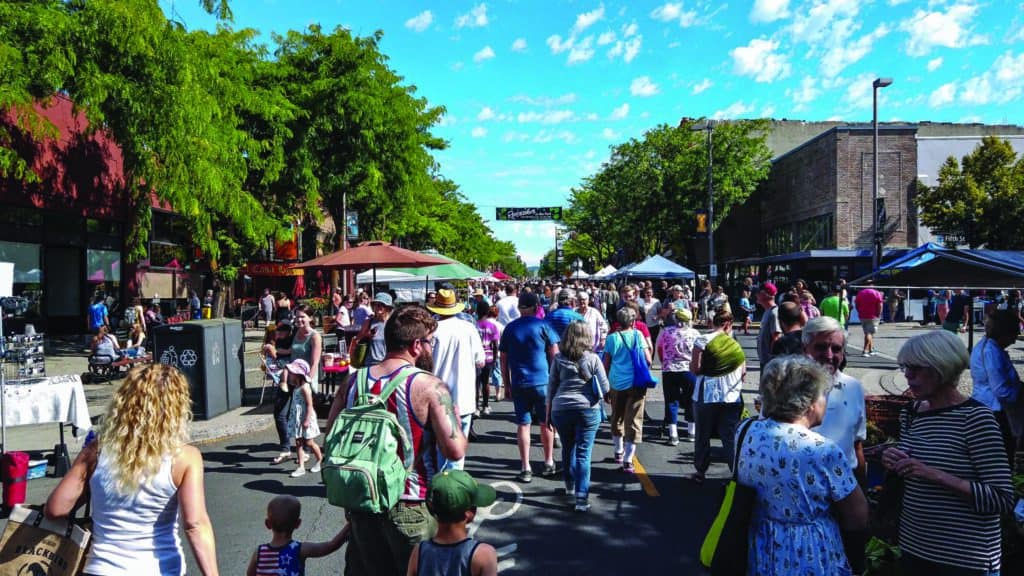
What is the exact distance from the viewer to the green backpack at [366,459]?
2.71 meters

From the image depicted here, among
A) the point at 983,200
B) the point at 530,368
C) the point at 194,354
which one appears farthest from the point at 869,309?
the point at 983,200

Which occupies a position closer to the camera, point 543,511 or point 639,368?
point 543,511

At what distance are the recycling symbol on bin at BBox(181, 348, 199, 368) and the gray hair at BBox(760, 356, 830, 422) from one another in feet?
27.6

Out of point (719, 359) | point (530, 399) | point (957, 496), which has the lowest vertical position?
point (530, 399)

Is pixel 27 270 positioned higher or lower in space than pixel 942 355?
higher

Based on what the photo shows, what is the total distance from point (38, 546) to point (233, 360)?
24.4 ft

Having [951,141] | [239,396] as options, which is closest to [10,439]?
[239,396]

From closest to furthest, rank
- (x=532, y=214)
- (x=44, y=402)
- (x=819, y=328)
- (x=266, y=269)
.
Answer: (x=819, y=328) → (x=44, y=402) → (x=266, y=269) → (x=532, y=214)

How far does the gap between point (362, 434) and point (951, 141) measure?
3752 centimetres

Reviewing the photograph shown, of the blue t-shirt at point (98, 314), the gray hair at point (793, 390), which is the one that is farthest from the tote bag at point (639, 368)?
the blue t-shirt at point (98, 314)

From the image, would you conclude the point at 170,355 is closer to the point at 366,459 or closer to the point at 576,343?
the point at 576,343

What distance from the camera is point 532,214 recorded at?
196 ft

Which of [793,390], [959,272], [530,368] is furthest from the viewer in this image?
[530,368]

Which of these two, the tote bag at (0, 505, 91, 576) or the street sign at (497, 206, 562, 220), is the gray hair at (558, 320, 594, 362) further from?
the street sign at (497, 206, 562, 220)
